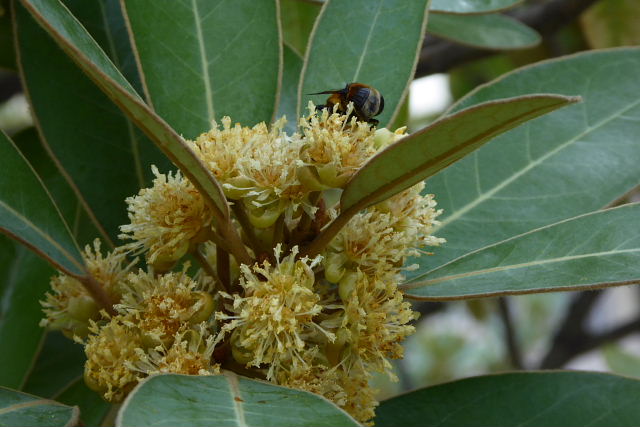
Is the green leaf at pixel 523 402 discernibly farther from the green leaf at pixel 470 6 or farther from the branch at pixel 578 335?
the branch at pixel 578 335

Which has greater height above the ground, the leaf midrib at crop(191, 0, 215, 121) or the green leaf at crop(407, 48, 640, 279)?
the leaf midrib at crop(191, 0, 215, 121)

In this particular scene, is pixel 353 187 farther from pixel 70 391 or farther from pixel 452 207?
pixel 70 391

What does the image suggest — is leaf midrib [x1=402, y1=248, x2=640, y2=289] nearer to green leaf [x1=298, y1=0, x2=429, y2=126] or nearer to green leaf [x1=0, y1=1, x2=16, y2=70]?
green leaf [x1=298, y1=0, x2=429, y2=126]

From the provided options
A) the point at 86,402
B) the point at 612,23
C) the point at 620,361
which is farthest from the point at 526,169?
the point at 620,361

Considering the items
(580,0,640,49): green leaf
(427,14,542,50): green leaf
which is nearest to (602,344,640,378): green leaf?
(580,0,640,49): green leaf

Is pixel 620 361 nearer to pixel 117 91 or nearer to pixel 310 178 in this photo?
pixel 310 178

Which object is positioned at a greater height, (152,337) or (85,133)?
(85,133)
